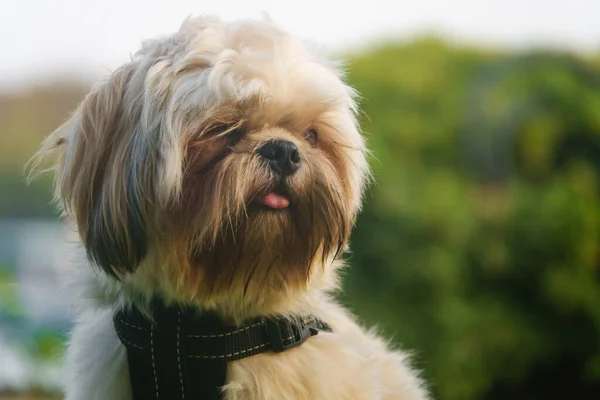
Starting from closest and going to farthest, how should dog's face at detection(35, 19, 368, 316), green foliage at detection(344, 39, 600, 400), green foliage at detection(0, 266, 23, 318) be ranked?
dog's face at detection(35, 19, 368, 316)
green foliage at detection(344, 39, 600, 400)
green foliage at detection(0, 266, 23, 318)

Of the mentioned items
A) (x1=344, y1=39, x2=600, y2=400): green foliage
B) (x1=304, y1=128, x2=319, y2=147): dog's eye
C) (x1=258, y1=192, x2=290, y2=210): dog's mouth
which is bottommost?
(x1=344, y1=39, x2=600, y2=400): green foliage

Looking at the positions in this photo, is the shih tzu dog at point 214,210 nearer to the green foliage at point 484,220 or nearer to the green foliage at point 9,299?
the green foliage at point 484,220

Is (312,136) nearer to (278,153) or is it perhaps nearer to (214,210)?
(278,153)

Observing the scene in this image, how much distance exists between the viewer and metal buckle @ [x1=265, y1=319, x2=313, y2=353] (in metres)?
2.29

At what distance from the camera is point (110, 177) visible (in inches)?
84.9

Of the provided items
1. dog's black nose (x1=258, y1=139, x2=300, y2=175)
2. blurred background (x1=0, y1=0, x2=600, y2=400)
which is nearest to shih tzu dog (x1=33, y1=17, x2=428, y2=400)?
dog's black nose (x1=258, y1=139, x2=300, y2=175)

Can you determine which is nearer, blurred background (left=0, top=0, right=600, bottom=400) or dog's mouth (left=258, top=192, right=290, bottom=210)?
dog's mouth (left=258, top=192, right=290, bottom=210)

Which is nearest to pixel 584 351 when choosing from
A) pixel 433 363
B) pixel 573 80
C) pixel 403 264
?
pixel 433 363

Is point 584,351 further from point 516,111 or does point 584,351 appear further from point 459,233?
point 516,111

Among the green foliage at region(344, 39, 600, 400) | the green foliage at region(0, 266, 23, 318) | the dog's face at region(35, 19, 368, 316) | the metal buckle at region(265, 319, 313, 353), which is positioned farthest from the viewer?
the green foliage at region(0, 266, 23, 318)

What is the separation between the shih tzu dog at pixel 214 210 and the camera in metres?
2.09

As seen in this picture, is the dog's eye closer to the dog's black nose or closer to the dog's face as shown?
the dog's face

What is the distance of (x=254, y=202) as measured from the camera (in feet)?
6.98

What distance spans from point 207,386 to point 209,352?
94mm
